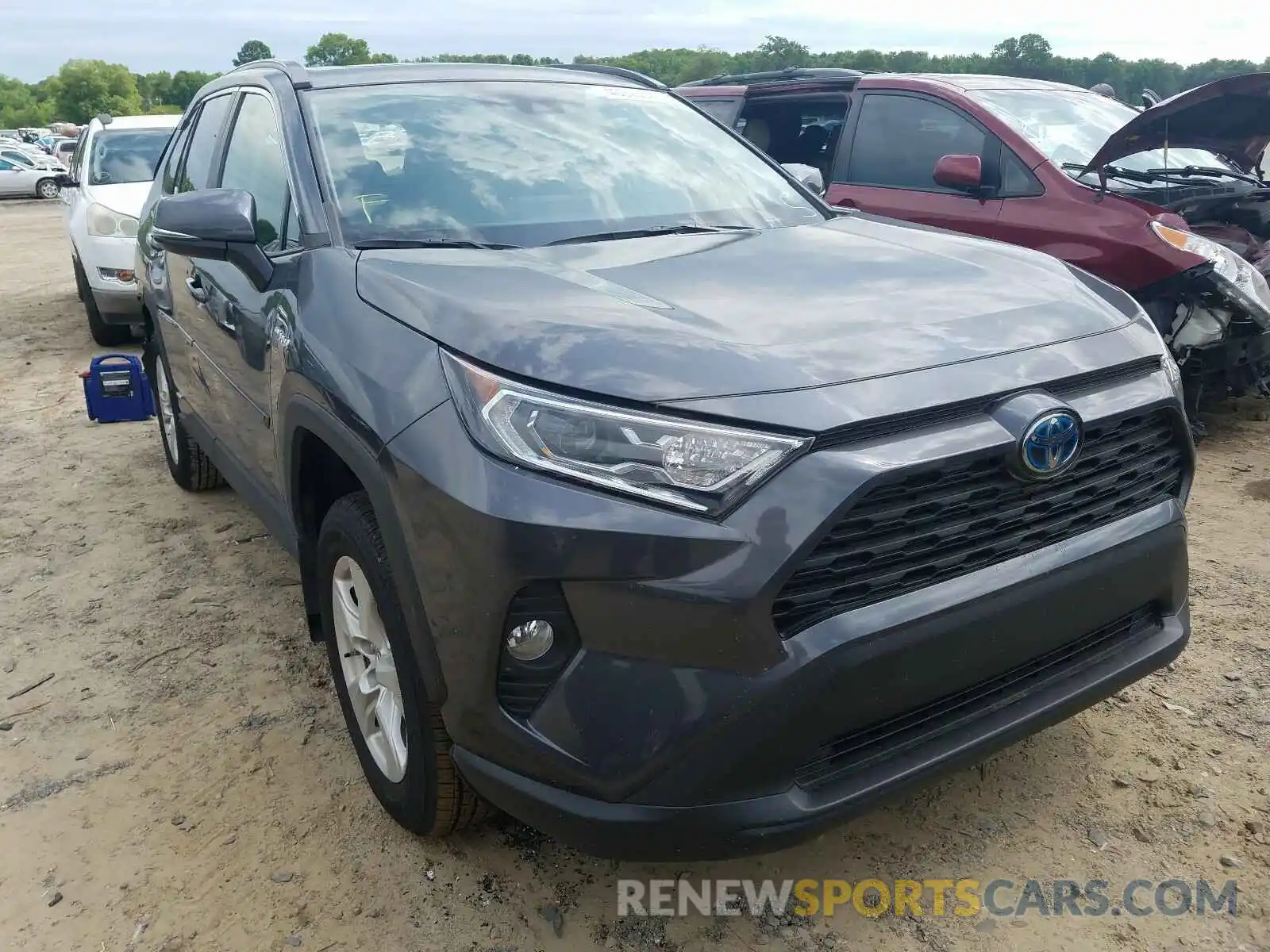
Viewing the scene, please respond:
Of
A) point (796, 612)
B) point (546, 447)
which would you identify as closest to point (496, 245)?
point (546, 447)

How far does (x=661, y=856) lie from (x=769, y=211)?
2.04 m

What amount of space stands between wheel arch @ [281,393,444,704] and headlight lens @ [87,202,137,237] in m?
6.30

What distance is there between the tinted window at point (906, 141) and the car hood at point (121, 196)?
5513 millimetres

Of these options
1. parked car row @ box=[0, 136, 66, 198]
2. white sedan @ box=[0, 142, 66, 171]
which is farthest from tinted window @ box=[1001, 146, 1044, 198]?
white sedan @ box=[0, 142, 66, 171]

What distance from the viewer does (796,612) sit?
1753 millimetres

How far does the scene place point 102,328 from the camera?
331 inches

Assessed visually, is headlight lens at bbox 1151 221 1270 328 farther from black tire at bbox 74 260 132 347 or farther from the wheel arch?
black tire at bbox 74 260 132 347

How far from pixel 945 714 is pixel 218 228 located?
2.11m

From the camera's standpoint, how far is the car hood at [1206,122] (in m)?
4.89

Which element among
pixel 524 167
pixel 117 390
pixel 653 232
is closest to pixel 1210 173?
pixel 653 232

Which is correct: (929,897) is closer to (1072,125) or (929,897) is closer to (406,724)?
(406,724)

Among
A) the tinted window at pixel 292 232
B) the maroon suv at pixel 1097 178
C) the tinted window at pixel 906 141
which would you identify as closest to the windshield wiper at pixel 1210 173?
the maroon suv at pixel 1097 178

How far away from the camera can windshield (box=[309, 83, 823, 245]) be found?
2.69m

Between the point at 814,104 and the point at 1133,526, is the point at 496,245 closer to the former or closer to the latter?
the point at 1133,526
